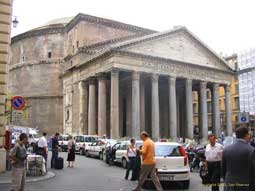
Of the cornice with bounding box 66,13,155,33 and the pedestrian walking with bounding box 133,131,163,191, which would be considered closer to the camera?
the pedestrian walking with bounding box 133,131,163,191

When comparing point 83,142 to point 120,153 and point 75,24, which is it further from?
point 75,24

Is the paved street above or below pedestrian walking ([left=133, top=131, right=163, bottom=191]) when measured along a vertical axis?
below

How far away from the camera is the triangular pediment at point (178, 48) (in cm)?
3612

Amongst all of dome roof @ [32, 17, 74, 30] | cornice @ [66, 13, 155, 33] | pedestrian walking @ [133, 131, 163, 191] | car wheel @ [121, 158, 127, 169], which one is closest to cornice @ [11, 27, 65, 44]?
dome roof @ [32, 17, 74, 30]

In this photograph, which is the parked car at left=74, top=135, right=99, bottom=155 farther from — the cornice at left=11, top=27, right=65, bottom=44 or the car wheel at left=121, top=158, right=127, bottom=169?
the cornice at left=11, top=27, right=65, bottom=44

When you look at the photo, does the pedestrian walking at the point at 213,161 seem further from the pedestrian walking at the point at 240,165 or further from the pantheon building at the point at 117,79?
the pantheon building at the point at 117,79

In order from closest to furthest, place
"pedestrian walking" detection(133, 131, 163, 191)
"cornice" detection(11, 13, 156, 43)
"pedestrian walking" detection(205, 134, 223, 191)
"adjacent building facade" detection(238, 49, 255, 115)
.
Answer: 1. "pedestrian walking" detection(205, 134, 223, 191)
2. "pedestrian walking" detection(133, 131, 163, 191)
3. "adjacent building facade" detection(238, 49, 255, 115)
4. "cornice" detection(11, 13, 156, 43)

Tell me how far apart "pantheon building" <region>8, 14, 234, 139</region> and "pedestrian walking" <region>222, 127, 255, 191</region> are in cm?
2889

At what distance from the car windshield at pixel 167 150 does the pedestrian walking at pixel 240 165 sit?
667cm

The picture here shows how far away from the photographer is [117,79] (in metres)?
34.7

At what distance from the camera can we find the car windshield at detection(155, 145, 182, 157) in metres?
11.8

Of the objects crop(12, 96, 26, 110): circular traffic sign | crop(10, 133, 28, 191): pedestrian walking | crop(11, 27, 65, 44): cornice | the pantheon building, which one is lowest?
crop(10, 133, 28, 191): pedestrian walking

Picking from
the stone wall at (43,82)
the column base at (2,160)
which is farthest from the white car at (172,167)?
the stone wall at (43,82)

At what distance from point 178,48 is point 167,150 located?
1127 inches
